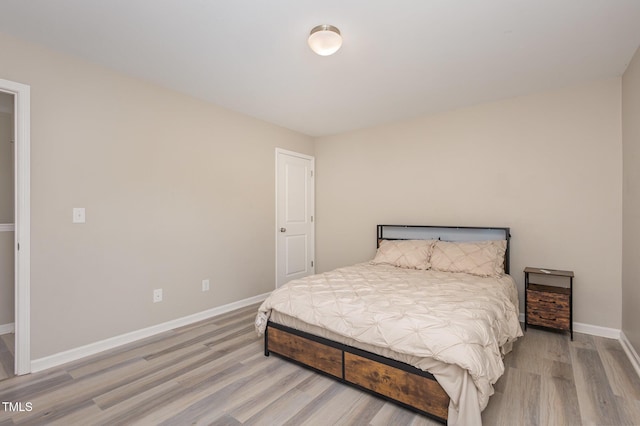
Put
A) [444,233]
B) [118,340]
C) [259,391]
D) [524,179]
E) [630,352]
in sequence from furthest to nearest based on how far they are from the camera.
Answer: [444,233], [524,179], [118,340], [630,352], [259,391]

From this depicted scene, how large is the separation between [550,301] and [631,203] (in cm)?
106

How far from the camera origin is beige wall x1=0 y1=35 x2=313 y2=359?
2375mm

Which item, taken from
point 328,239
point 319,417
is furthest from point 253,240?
point 319,417

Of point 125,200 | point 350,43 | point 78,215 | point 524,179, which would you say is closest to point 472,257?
point 524,179

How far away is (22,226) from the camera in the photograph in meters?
2.26

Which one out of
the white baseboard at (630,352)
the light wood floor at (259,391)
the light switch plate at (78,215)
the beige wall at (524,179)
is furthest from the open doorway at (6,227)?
the white baseboard at (630,352)

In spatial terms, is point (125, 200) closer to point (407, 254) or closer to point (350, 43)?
point (350, 43)

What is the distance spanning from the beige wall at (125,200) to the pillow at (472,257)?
2338mm

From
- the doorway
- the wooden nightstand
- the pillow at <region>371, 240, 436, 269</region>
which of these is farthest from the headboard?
the doorway

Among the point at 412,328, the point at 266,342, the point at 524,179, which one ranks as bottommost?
the point at 266,342

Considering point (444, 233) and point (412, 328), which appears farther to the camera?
point (444, 233)

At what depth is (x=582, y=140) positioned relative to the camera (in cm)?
301

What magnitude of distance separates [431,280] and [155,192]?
9.21 ft

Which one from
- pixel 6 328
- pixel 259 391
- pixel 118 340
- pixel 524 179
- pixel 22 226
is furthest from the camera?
pixel 524 179
